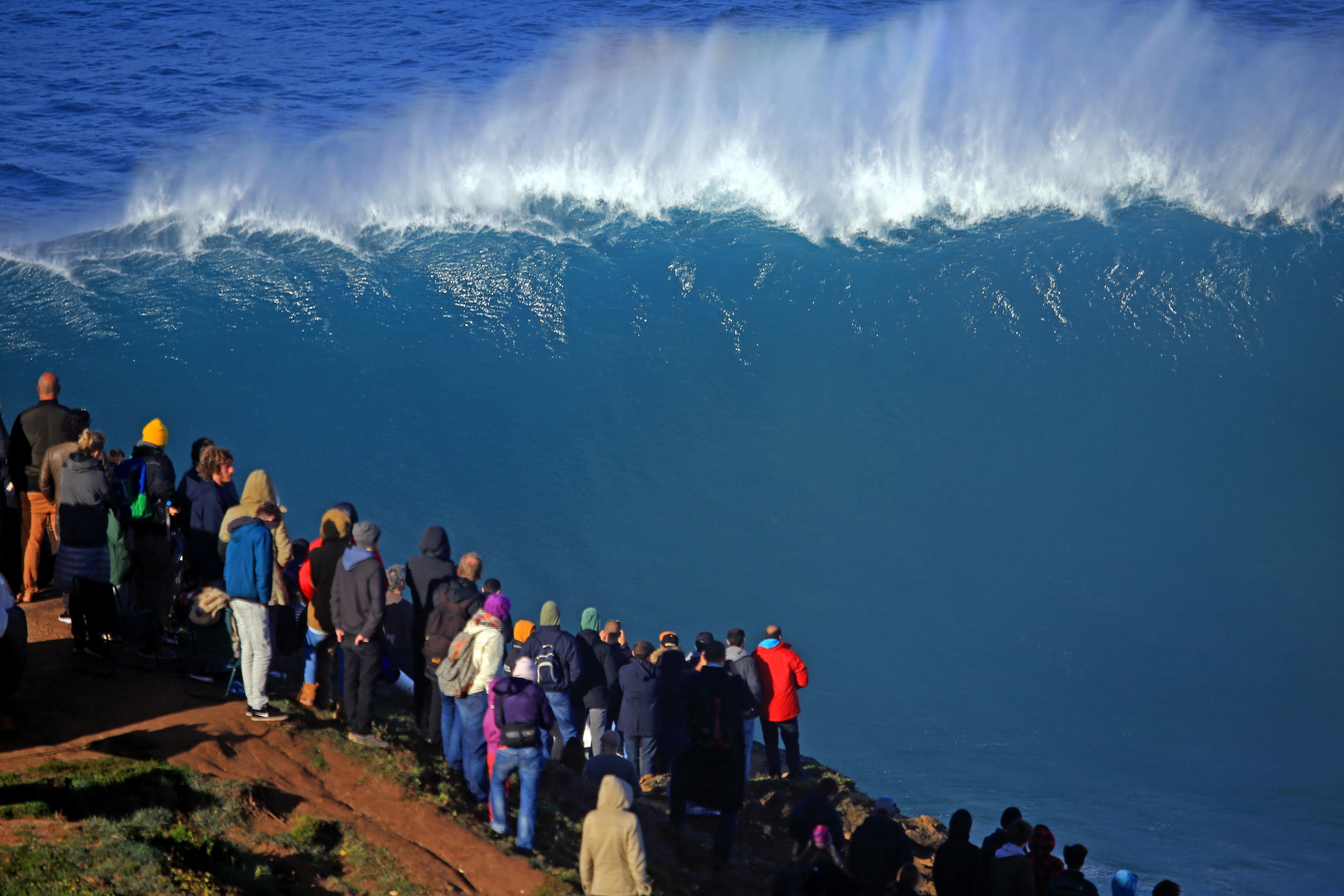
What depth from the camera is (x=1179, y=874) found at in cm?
864

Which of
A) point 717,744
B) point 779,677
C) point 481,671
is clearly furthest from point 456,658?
point 779,677

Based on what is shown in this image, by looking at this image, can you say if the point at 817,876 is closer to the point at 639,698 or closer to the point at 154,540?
the point at 639,698

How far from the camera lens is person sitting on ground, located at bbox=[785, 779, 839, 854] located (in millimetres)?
5922

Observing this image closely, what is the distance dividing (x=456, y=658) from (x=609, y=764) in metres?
1.09

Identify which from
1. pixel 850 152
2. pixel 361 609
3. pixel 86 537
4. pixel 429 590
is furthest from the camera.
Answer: pixel 850 152

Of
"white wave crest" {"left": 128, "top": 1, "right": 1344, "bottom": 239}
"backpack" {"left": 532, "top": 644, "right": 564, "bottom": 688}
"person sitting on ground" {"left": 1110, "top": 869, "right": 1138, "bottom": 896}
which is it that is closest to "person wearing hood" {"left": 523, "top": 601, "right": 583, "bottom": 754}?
"backpack" {"left": 532, "top": 644, "right": 564, "bottom": 688}

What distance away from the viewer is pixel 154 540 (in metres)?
7.34

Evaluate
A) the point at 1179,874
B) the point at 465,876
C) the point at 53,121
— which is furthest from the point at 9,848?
the point at 53,121

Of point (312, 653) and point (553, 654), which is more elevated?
point (553, 654)

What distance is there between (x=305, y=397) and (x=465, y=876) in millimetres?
10008

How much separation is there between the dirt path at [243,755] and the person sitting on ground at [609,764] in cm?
62

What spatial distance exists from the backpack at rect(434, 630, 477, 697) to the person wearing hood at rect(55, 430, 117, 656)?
7.81 ft

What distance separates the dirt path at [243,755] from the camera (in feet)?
18.8

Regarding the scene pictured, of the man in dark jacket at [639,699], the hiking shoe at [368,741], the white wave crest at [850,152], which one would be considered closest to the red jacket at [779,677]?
the man in dark jacket at [639,699]
